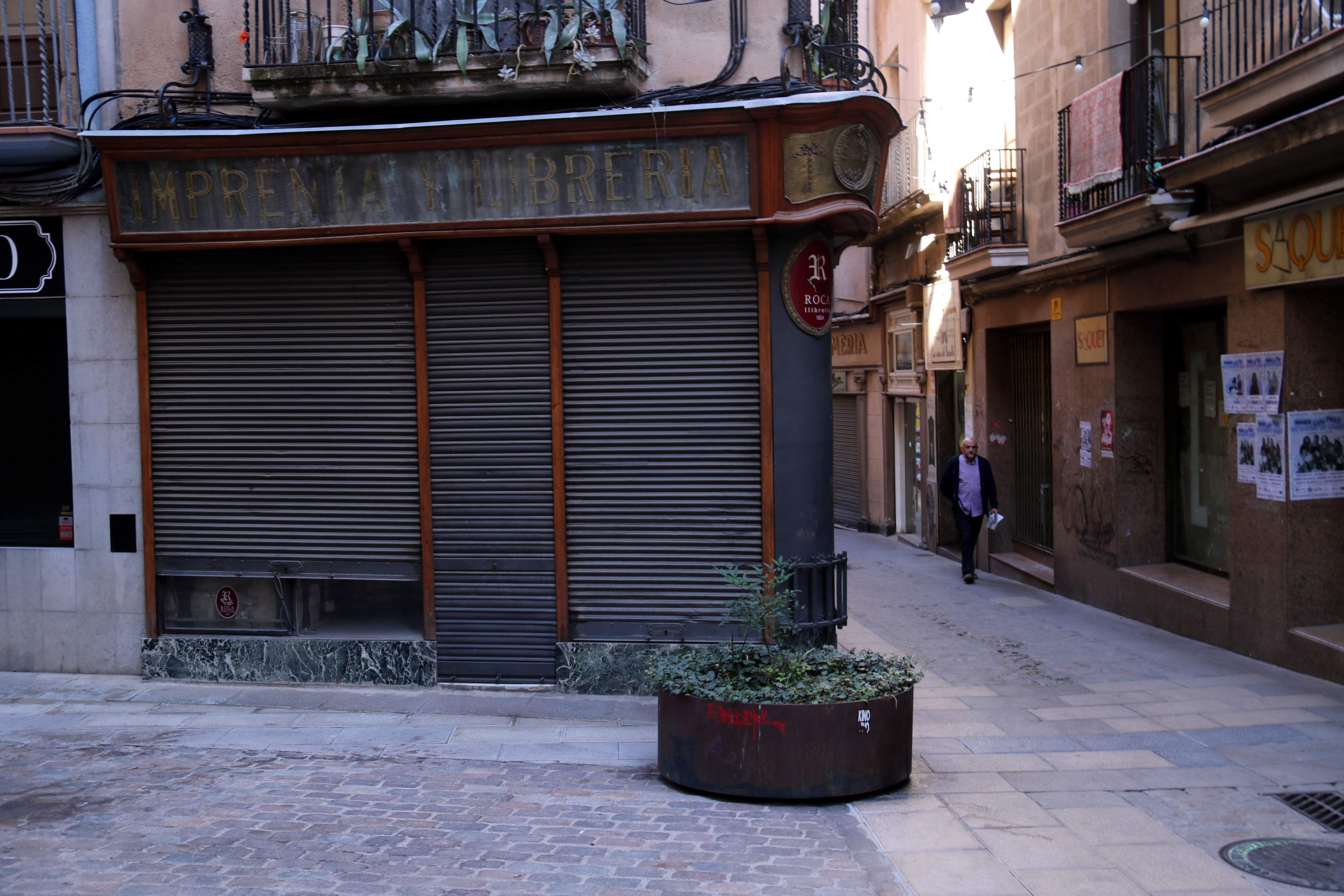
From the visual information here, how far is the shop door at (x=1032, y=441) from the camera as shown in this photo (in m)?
15.5

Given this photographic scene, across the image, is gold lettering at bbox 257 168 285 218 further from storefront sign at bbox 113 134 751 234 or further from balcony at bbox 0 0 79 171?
balcony at bbox 0 0 79 171

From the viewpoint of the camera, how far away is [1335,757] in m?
7.34

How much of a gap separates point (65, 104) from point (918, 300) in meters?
13.1

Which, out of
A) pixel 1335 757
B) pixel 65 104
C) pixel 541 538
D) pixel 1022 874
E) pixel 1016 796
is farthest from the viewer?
pixel 65 104

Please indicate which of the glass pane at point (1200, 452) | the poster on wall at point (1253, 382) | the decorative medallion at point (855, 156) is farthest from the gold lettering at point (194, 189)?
the glass pane at point (1200, 452)

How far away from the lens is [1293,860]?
5.73 metres

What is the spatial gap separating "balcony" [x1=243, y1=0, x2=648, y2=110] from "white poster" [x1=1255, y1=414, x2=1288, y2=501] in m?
6.03

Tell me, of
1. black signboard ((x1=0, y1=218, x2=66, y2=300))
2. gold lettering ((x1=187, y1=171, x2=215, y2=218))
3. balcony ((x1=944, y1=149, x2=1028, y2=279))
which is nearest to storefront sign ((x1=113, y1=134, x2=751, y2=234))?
gold lettering ((x1=187, y1=171, x2=215, y2=218))

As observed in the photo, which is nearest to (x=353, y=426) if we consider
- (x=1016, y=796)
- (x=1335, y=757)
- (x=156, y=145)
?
(x=156, y=145)

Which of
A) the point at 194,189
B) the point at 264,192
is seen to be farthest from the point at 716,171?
the point at 194,189

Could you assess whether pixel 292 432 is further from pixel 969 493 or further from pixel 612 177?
pixel 969 493

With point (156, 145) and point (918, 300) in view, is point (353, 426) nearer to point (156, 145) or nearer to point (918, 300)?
point (156, 145)

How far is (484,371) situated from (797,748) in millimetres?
4397

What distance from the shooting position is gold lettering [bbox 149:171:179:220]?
9.54 metres
